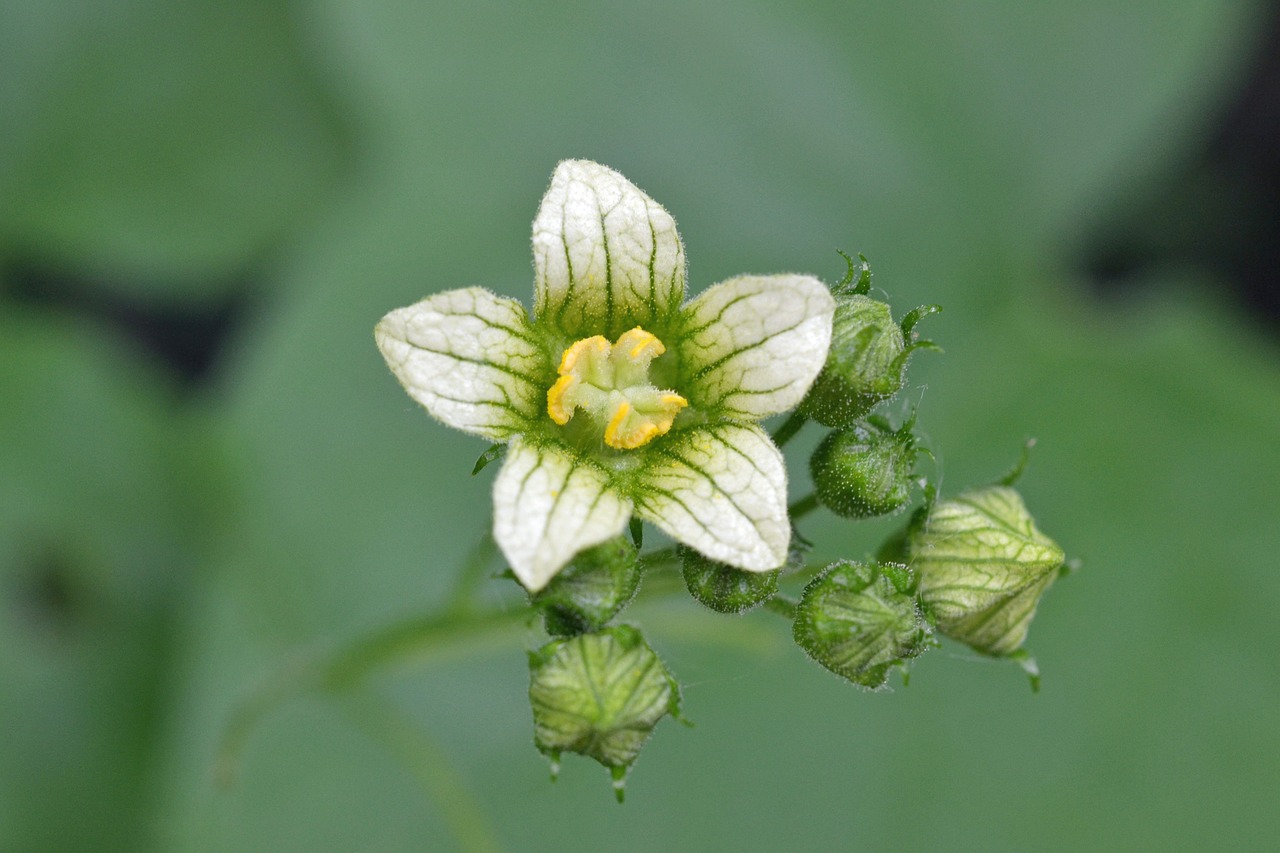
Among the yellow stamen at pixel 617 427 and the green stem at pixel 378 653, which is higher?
the yellow stamen at pixel 617 427

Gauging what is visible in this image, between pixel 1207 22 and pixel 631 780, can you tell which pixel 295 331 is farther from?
pixel 1207 22

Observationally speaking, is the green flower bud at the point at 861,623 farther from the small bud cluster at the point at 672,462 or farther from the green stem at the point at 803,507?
the green stem at the point at 803,507

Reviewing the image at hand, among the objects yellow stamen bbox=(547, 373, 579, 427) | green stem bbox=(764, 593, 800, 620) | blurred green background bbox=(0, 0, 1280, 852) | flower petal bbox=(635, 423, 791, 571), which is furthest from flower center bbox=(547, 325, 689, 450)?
blurred green background bbox=(0, 0, 1280, 852)

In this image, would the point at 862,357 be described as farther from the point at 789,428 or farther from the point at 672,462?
the point at 672,462

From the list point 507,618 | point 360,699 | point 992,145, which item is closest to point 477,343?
point 507,618

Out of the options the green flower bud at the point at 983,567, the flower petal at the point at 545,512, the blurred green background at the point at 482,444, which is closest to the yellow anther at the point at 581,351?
the flower petal at the point at 545,512

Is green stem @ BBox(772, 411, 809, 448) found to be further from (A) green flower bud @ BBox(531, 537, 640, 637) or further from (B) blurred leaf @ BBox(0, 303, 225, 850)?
(B) blurred leaf @ BBox(0, 303, 225, 850)
